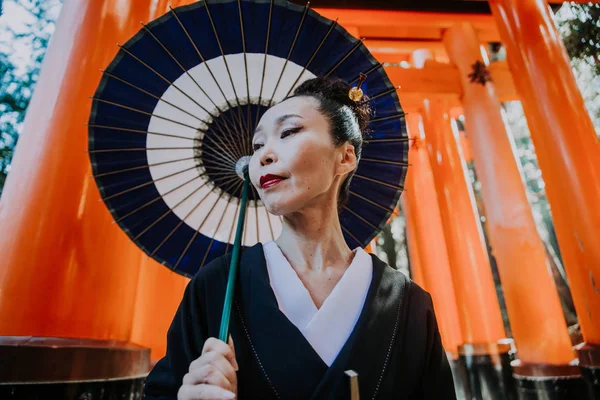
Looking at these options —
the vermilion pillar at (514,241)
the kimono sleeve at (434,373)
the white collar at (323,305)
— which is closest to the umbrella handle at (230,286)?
the white collar at (323,305)

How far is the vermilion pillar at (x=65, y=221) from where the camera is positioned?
7.68 ft

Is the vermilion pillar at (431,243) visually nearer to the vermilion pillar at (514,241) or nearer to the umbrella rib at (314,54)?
the vermilion pillar at (514,241)

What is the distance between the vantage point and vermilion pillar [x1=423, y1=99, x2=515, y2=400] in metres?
5.71

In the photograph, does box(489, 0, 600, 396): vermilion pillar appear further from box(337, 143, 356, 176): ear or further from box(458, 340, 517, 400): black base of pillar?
box(337, 143, 356, 176): ear

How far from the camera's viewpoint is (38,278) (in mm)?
2361

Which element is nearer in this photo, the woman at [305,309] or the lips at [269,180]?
the woman at [305,309]

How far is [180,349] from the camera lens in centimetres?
124

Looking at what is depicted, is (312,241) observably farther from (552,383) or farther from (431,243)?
(431,243)

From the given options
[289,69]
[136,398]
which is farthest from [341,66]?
[136,398]

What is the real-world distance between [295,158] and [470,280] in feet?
18.9

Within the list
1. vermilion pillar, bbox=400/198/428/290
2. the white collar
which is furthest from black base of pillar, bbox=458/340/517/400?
the white collar

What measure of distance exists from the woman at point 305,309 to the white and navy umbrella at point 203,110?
9.4 inches

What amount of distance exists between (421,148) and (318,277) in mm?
7062

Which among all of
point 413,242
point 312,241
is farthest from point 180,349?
point 413,242
